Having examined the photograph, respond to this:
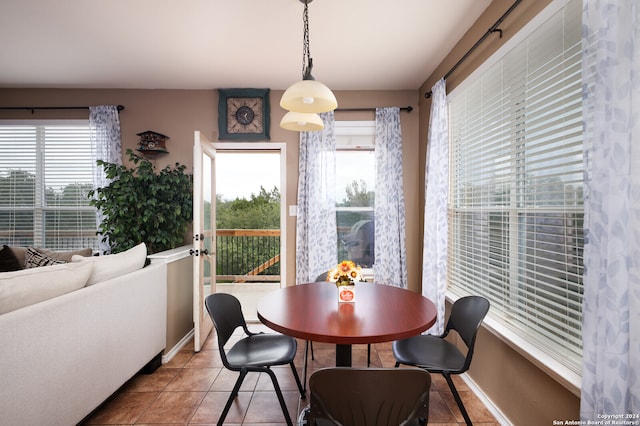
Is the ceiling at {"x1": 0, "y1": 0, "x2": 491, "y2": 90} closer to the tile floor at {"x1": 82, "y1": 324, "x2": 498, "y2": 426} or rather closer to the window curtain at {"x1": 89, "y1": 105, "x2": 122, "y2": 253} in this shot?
the window curtain at {"x1": 89, "y1": 105, "x2": 122, "y2": 253}

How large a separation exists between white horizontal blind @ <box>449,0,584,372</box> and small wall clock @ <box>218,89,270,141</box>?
2.22 metres

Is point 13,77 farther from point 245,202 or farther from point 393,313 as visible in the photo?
point 393,313

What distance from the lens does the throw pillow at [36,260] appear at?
2.93 meters

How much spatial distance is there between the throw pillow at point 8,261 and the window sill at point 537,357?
419 cm

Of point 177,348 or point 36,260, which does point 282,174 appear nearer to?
point 177,348

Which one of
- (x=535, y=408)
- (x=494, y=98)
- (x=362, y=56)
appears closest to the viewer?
(x=535, y=408)

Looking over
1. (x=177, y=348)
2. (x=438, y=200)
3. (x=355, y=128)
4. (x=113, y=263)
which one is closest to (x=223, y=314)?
(x=113, y=263)

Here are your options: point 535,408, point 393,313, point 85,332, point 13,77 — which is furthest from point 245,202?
point 535,408

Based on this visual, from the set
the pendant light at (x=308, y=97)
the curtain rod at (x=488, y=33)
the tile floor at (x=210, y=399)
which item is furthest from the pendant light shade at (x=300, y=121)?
the tile floor at (x=210, y=399)

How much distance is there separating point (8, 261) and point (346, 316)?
3402mm

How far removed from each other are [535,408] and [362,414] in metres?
1.27

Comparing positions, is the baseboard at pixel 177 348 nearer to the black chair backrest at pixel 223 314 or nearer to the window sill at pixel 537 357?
the black chair backrest at pixel 223 314

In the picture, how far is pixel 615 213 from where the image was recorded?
1.12 meters

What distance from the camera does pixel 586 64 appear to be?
1282 millimetres
